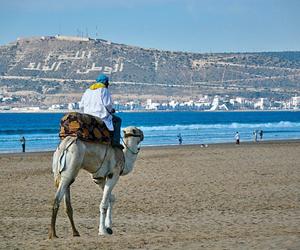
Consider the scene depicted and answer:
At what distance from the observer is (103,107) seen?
12516mm

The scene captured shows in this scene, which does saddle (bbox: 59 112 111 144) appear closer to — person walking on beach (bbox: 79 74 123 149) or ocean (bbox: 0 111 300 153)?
person walking on beach (bbox: 79 74 123 149)

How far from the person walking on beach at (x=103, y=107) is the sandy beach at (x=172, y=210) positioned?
1655 millimetres

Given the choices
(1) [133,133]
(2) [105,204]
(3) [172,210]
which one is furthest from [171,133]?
(2) [105,204]

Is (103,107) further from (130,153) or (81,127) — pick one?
(130,153)

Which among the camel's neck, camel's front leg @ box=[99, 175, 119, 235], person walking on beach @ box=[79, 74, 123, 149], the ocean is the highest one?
person walking on beach @ box=[79, 74, 123, 149]

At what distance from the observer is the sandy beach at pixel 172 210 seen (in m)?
11.7

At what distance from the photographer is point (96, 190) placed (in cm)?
2058

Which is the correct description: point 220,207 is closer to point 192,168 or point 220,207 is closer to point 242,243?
point 242,243

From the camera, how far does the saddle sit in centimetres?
1175

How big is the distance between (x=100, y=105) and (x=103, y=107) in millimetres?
60

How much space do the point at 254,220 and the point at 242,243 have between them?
346cm

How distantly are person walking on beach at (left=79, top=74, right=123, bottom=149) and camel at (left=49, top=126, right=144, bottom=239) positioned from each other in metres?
0.27

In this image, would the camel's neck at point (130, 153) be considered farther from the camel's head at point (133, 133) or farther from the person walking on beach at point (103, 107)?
the person walking on beach at point (103, 107)

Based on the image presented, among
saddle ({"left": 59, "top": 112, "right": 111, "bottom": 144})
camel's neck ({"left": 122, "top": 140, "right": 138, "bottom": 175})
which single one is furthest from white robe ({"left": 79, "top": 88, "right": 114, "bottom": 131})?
camel's neck ({"left": 122, "top": 140, "right": 138, "bottom": 175})
